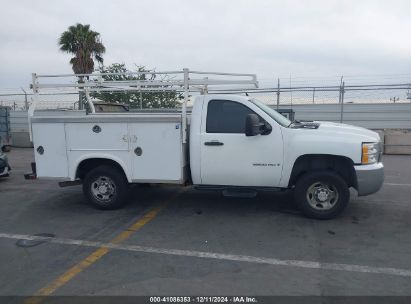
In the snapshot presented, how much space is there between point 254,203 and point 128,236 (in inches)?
98.4

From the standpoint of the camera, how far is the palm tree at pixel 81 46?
2052 centimetres

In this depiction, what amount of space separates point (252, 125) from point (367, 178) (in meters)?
1.86

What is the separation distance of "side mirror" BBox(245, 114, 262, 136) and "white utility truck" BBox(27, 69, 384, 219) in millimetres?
15

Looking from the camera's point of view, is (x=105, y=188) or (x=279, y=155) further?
(x=105, y=188)

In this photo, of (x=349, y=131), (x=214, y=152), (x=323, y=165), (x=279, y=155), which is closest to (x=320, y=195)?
(x=323, y=165)

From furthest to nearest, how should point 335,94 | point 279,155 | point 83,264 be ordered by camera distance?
point 335,94 < point 279,155 < point 83,264

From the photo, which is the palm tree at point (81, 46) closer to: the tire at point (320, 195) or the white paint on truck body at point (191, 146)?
the white paint on truck body at point (191, 146)

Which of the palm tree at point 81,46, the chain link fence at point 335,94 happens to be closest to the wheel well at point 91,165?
the chain link fence at point 335,94

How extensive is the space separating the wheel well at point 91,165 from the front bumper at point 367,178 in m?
3.72

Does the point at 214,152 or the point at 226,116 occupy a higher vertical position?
the point at 226,116

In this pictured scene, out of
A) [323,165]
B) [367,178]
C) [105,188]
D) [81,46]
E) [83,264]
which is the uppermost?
[81,46]

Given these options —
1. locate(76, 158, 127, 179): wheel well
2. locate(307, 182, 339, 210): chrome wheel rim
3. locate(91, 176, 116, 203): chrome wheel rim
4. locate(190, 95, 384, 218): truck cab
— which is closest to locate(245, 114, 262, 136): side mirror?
locate(190, 95, 384, 218): truck cab

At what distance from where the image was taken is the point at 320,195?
235 inches

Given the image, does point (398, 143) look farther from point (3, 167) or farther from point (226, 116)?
point (3, 167)
